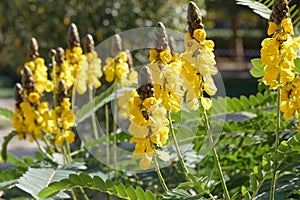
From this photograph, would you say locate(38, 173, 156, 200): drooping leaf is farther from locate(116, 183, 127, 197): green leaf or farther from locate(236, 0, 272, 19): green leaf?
locate(236, 0, 272, 19): green leaf

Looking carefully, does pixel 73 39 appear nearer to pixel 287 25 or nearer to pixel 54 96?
pixel 54 96

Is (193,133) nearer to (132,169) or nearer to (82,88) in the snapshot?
(132,169)

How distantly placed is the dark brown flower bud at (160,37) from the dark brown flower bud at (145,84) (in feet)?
0.43

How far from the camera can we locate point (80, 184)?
169 centimetres

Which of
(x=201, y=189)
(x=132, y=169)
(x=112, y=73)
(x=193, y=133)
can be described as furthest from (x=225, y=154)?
(x=201, y=189)

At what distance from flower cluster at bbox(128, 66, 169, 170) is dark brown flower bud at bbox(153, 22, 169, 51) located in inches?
5.0

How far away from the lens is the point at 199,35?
151cm

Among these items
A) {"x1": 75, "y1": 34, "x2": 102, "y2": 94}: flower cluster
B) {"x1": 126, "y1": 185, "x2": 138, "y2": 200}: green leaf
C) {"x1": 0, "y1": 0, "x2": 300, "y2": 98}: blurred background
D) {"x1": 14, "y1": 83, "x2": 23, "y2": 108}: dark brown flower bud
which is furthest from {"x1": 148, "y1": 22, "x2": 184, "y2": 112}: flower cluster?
{"x1": 0, "y1": 0, "x2": 300, "y2": 98}: blurred background

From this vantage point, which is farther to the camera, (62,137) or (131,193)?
(62,137)

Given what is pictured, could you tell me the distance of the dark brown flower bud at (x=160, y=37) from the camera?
1528 mm

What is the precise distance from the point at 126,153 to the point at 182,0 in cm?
364

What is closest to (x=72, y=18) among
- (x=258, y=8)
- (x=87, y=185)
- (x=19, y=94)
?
(x=19, y=94)

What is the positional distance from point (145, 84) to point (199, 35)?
0.21 m

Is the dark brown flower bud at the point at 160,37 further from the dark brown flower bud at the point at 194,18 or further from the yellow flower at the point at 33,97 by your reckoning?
the yellow flower at the point at 33,97
